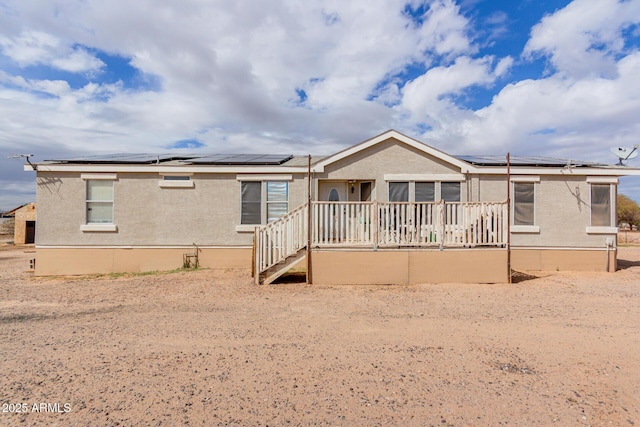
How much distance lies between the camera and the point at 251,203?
11133mm

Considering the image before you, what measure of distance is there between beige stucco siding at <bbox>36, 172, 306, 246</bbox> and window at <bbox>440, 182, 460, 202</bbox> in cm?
447

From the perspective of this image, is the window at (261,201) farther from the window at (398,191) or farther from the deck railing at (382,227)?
the window at (398,191)

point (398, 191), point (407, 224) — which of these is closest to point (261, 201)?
point (398, 191)

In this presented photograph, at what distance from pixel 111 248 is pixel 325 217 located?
7.16 meters

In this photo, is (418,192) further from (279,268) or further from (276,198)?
(279,268)

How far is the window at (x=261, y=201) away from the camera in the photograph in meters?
11.1

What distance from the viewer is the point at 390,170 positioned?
10938 millimetres

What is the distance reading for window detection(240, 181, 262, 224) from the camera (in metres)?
11.1

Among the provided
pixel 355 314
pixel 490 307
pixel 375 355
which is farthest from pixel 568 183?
pixel 375 355

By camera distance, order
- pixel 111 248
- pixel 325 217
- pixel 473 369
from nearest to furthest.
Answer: pixel 473 369, pixel 325 217, pixel 111 248

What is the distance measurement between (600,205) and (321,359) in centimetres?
1162

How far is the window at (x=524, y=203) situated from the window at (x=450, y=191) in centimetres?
188

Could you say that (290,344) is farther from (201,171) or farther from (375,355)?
(201,171)

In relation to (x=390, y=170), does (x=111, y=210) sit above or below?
below
